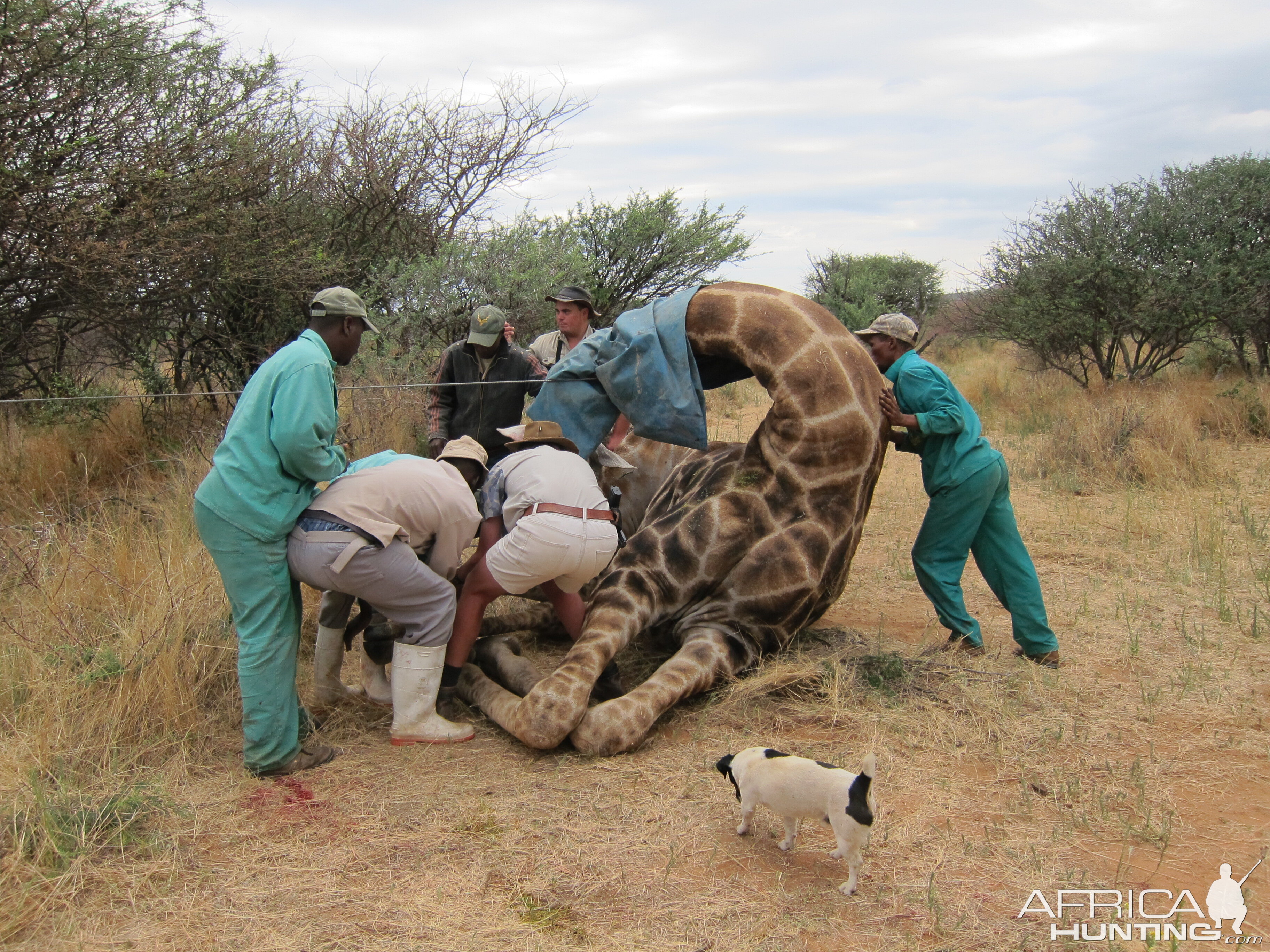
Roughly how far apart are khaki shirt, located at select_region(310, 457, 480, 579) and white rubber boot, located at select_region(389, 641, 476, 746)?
39 cm

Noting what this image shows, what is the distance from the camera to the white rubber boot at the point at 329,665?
4.34 m

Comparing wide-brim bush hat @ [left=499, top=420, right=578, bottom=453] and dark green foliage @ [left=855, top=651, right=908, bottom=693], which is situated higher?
wide-brim bush hat @ [left=499, top=420, right=578, bottom=453]

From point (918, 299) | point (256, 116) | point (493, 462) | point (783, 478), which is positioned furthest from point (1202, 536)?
point (918, 299)

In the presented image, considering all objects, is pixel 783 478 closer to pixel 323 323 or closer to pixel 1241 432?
pixel 323 323

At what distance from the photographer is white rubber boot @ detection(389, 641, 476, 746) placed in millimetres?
3953

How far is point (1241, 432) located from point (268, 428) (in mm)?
10176

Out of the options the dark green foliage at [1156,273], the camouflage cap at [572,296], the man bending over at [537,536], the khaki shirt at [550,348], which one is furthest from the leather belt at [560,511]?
the dark green foliage at [1156,273]

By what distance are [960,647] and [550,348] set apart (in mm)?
3377

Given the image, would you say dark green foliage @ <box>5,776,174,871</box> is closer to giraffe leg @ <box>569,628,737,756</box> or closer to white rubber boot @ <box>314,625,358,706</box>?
white rubber boot @ <box>314,625,358,706</box>

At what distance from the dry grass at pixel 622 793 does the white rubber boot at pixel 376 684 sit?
7 cm

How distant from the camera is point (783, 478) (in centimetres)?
462

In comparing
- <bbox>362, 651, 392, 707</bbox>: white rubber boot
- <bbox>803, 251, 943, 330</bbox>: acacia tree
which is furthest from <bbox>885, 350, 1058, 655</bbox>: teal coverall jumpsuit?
<bbox>803, 251, 943, 330</bbox>: acacia tree

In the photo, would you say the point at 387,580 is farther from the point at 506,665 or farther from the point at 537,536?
the point at 506,665

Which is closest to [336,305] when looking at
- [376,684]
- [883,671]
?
[376,684]
